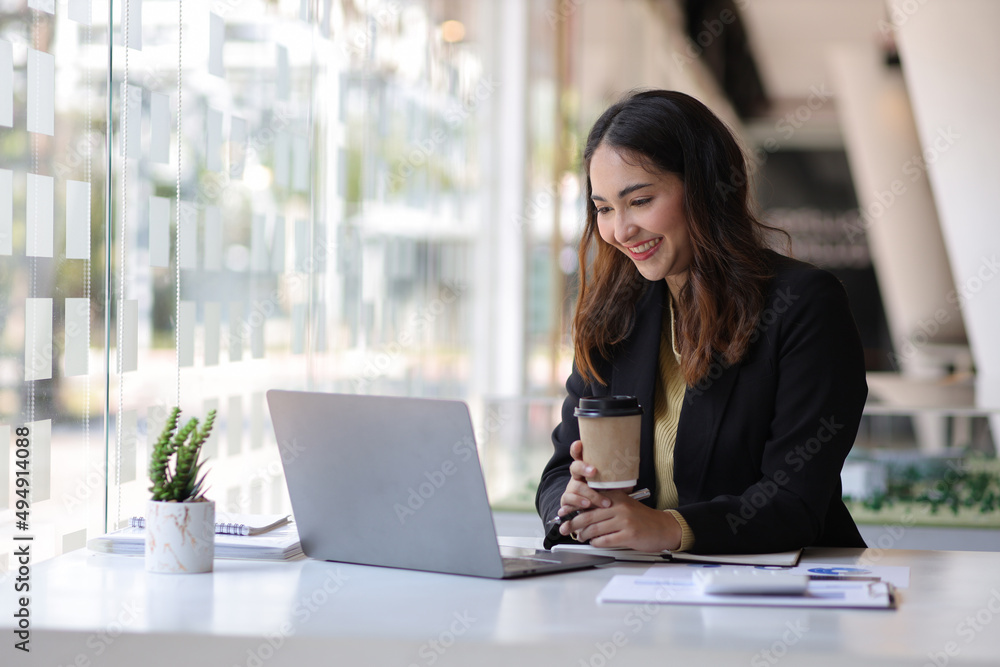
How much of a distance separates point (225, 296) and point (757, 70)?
1195cm

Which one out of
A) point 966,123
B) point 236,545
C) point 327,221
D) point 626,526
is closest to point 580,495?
point 626,526

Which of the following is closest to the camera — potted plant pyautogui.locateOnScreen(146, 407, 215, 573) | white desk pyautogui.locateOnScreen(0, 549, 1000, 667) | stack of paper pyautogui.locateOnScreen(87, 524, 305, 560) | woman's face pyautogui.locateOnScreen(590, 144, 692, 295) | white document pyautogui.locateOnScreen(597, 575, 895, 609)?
white desk pyautogui.locateOnScreen(0, 549, 1000, 667)

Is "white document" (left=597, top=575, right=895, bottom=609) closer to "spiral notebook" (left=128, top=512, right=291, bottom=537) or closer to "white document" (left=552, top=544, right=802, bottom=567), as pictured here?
"white document" (left=552, top=544, right=802, bottom=567)

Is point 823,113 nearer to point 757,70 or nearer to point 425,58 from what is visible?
point 757,70

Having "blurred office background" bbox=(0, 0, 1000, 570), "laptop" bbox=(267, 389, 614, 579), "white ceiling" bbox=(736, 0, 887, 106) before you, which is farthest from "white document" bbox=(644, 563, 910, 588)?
"white ceiling" bbox=(736, 0, 887, 106)

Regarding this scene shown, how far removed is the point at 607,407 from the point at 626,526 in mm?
217

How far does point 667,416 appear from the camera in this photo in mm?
1884

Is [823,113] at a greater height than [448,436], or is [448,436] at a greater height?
[823,113]

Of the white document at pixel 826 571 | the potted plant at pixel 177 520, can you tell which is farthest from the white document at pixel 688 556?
the potted plant at pixel 177 520

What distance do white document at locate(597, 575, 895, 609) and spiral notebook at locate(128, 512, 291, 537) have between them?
0.63 metres

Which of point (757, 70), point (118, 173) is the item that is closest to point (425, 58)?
point (118, 173)

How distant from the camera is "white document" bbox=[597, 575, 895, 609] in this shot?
1267 mm

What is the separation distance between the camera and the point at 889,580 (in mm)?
1414

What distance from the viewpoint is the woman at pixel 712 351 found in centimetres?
166
